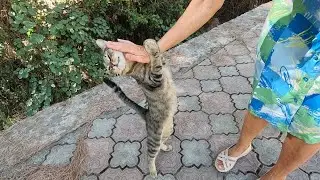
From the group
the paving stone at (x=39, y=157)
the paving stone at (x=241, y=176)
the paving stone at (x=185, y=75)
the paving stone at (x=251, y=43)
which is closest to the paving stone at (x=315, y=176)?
the paving stone at (x=241, y=176)

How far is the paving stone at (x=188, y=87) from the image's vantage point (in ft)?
9.86

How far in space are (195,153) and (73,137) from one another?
0.94m

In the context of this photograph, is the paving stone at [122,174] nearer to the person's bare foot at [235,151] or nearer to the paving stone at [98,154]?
the paving stone at [98,154]

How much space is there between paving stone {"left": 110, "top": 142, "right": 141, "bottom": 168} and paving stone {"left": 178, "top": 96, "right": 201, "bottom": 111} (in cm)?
55

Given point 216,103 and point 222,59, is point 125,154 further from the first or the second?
point 222,59

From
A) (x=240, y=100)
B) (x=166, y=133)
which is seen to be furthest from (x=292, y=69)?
(x=240, y=100)

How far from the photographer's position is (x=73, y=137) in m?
2.60

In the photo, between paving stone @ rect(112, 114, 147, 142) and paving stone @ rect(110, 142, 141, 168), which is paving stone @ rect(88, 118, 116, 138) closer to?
paving stone @ rect(112, 114, 147, 142)

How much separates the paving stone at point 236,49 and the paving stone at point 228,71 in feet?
0.88

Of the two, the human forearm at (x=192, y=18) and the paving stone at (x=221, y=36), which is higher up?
the human forearm at (x=192, y=18)

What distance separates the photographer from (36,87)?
3.17 metres

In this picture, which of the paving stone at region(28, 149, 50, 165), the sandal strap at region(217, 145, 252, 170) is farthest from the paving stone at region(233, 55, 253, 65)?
the paving stone at region(28, 149, 50, 165)

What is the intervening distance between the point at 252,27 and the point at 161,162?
222 cm

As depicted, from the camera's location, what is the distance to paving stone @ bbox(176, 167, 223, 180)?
7.59 feet
